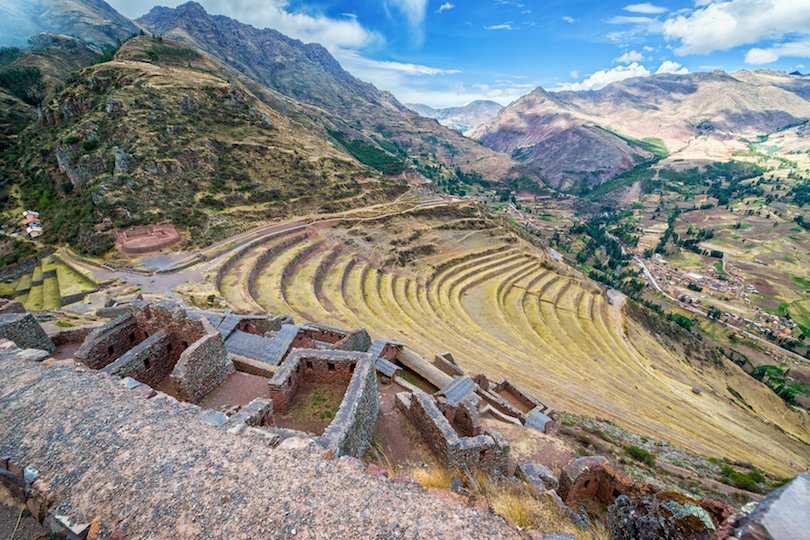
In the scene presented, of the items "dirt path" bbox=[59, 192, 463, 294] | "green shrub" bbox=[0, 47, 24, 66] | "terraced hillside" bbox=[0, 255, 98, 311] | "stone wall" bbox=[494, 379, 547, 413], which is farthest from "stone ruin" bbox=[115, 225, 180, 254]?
"green shrub" bbox=[0, 47, 24, 66]

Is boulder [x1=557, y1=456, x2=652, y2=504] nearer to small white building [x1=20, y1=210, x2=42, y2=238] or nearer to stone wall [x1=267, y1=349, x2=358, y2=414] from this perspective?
stone wall [x1=267, y1=349, x2=358, y2=414]

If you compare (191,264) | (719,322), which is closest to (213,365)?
(191,264)

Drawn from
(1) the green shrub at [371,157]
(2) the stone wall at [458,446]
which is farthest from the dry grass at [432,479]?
(1) the green shrub at [371,157]

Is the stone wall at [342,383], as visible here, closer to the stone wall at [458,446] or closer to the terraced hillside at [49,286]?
the stone wall at [458,446]

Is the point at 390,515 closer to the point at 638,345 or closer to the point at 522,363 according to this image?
the point at 522,363

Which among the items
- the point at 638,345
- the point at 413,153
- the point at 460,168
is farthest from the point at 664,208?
the point at 638,345

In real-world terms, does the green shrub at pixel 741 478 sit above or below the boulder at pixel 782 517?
below
